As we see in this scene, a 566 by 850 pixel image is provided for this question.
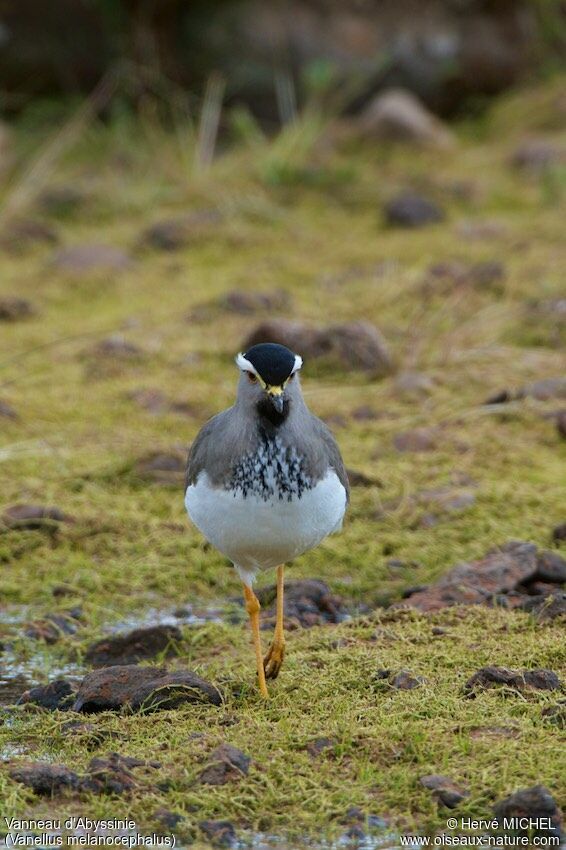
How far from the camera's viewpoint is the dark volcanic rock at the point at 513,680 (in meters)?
4.75

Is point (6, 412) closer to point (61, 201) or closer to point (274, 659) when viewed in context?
point (274, 659)

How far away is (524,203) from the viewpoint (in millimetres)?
11977

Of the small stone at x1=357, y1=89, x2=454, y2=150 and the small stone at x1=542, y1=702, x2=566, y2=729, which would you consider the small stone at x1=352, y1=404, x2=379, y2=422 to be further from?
the small stone at x1=357, y1=89, x2=454, y2=150

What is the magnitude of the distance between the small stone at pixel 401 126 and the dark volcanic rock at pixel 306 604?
25.0 feet

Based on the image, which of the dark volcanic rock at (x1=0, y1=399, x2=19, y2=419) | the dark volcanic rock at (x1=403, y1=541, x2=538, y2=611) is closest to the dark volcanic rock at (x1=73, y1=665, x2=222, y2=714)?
the dark volcanic rock at (x1=403, y1=541, x2=538, y2=611)

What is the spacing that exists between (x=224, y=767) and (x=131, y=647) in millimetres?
1446

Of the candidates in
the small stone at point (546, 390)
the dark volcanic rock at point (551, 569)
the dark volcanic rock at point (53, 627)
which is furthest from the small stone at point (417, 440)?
the dark volcanic rock at point (53, 627)

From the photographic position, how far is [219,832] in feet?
13.1

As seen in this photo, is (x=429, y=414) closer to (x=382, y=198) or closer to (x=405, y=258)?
(x=405, y=258)

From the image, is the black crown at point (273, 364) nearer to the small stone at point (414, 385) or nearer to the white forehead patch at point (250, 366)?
the white forehead patch at point (250, 366)

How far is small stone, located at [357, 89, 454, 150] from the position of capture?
13.0m

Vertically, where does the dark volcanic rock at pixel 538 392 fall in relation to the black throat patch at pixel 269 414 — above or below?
above

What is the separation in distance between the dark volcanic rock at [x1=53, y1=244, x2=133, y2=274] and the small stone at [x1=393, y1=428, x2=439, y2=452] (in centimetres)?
379

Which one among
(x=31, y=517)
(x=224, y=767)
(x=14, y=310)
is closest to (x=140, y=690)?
(x=224, y=767)
